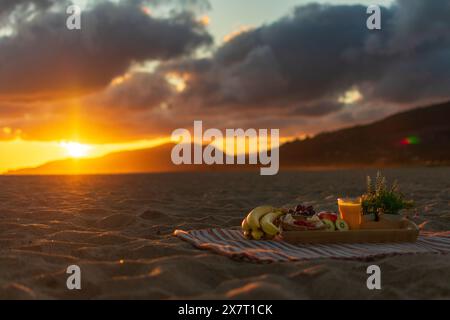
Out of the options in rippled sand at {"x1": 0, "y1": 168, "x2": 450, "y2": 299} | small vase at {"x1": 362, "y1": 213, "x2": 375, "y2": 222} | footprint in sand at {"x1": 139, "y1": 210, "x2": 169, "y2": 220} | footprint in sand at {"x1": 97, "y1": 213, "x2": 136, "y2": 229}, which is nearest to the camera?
rippled sand at {"x1": 0, "y1": 168, "x2": 450, "y2": 299}

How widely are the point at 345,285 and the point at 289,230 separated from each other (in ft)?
5.57

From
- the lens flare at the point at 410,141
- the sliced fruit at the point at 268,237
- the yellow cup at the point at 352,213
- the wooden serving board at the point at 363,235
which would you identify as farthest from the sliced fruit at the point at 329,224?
the lens flare at the point at 410,141

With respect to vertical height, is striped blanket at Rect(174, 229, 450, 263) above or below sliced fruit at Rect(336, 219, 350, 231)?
below

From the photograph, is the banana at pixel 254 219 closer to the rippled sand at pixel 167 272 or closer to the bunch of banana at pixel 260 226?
the bunch of banana at pixel 260 226

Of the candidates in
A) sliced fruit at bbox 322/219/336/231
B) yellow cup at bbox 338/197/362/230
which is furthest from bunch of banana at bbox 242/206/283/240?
yellow cup at bbox 338/197/362/230

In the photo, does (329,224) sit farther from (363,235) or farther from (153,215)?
(153,215)

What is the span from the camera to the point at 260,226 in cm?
602

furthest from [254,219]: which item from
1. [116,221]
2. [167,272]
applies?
[116,221]

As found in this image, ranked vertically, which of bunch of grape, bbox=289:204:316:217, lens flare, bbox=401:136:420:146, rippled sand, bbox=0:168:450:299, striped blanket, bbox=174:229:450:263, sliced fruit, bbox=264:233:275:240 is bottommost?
rippled sand, bbox=0:168:450:299

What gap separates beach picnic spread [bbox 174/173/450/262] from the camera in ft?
17.6

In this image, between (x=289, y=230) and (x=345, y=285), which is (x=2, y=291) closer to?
(x=345, y=285)

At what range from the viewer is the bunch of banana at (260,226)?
5.97m

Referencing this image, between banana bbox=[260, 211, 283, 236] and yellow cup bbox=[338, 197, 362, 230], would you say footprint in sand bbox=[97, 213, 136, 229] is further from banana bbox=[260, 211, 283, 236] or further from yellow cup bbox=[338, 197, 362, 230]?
yellow cup bbox=[338, 197, 362, 230]

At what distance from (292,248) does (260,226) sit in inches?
27.0
